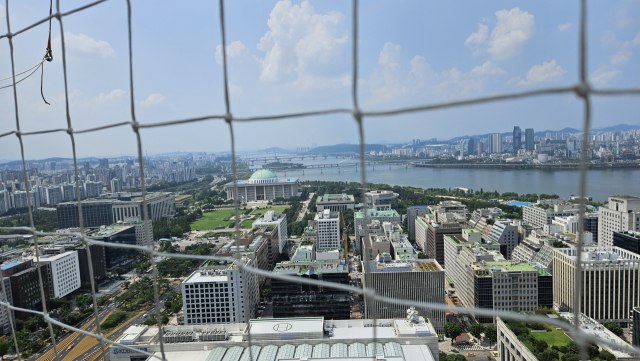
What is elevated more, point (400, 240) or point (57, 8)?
point (57, 8)

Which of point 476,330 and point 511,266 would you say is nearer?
point 476,330

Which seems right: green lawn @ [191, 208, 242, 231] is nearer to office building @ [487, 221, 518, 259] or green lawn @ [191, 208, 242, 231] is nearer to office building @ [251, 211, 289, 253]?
office building @ [251, 211, 289, 253]

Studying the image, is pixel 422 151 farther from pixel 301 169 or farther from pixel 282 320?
pixel 282 320

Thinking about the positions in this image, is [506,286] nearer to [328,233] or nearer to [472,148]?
[328,233]

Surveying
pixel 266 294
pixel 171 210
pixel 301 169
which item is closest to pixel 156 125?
pixel 266 294

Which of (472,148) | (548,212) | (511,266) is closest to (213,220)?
(548,212)

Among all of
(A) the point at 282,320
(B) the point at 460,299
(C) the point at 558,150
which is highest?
(C) the point at 558,150

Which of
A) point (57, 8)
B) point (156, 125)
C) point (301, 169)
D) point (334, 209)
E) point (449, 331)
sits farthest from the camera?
point (301, 169)
